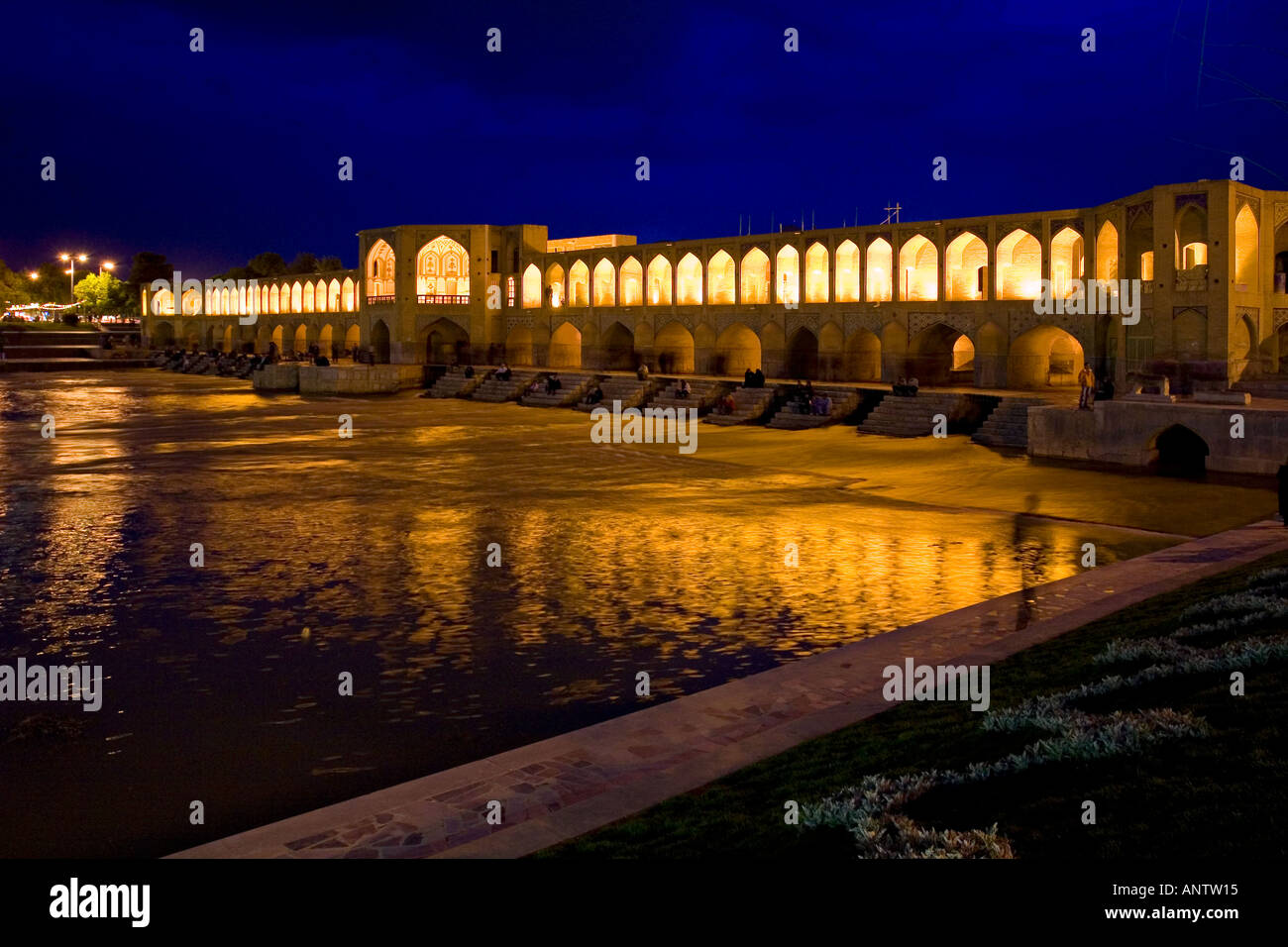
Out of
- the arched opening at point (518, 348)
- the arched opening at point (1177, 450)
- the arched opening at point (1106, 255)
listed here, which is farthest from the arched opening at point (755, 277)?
the arched opening at point (1177, 450)

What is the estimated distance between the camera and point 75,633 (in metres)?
8.38

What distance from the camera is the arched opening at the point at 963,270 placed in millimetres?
28781

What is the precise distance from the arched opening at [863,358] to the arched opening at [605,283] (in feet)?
37.1

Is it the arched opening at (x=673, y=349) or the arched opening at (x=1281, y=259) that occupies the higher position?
the arched opening at (x=1281, y=259)

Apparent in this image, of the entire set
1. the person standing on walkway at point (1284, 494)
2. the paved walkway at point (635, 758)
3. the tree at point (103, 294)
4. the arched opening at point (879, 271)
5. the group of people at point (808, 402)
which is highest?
the tree at point (103, 294)

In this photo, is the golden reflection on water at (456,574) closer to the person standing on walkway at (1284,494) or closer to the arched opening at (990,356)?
the person standing on walkway at (1284,494)

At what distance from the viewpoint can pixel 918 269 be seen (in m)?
30.3

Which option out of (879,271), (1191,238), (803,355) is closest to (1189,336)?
(1191,238)

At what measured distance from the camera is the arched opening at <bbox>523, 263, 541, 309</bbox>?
44.2 metres

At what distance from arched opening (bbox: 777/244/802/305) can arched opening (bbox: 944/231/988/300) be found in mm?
5529
